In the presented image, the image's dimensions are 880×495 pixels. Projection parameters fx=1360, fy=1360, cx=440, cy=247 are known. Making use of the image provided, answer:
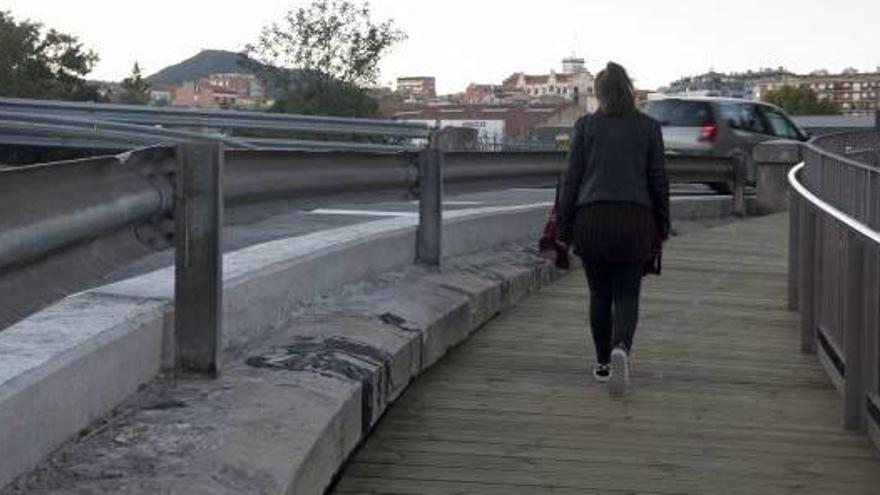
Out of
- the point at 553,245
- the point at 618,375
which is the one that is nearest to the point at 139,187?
the point at 618,375

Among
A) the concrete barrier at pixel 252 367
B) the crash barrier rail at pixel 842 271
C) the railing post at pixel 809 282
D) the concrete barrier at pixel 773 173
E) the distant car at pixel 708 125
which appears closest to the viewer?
the concrete barrier at pixel 252 367

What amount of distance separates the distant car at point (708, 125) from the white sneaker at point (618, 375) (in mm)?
13826

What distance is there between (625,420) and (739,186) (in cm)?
1212

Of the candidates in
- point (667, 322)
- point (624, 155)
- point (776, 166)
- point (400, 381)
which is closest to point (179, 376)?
point (400, 381)

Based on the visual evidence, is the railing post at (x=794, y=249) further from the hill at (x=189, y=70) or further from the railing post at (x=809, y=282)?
the hill at (x=189, y=70)

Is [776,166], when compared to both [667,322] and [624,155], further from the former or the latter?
[624,155]

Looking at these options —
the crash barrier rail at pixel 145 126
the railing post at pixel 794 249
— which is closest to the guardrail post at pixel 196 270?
the railing post at pixel 794 249

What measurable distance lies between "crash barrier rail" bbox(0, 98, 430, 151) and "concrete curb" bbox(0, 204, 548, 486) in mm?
7607

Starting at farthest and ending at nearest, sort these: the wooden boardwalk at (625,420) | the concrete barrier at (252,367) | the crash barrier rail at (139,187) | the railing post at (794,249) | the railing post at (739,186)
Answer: the railing post at (739,186)
the railing post at (794,249)
the wooden boardwalk at (625,420)
the concrete barrier at (252,367)
the crash barrier rail at (139,187)

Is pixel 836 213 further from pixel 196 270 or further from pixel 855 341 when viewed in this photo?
pixel 196 270

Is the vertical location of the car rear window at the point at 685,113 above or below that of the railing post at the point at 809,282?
above

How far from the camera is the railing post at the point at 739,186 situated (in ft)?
56.0

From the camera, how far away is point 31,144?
15.0 meters

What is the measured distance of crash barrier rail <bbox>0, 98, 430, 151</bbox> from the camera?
14438 mm
